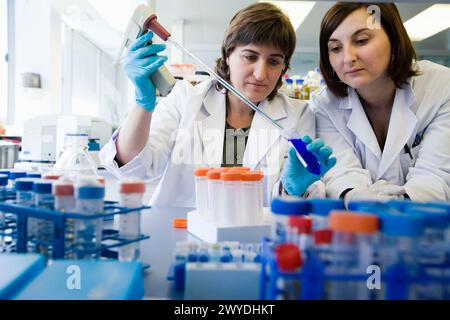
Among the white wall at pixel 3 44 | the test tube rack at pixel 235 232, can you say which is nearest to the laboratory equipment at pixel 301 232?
the test tube rack at pixel 235 232

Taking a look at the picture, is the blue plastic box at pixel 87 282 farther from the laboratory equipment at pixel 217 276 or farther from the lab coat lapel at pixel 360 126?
the lab coat lapel at pixel 360 126

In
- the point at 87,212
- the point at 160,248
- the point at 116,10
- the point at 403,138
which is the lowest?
the point at 160,248

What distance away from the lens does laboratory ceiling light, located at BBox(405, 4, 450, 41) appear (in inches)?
35.7

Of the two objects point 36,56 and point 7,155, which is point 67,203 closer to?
point 7,155

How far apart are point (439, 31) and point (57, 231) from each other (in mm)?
1141

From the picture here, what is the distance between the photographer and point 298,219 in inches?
18.1

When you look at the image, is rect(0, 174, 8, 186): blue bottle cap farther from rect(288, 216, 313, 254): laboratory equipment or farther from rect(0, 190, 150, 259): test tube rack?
rect(288, 216, 313, 254): laboratory equipment

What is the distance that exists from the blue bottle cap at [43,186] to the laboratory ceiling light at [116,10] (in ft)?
1.89

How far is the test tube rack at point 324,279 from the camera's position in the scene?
1.40 feet

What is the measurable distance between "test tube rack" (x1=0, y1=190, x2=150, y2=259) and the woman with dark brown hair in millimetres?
672

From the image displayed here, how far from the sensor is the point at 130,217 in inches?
25.6

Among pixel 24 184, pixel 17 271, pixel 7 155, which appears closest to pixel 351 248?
pixel 17 271

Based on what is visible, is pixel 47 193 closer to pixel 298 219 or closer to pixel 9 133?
pixel 298 219

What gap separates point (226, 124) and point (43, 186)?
95 centimetres
